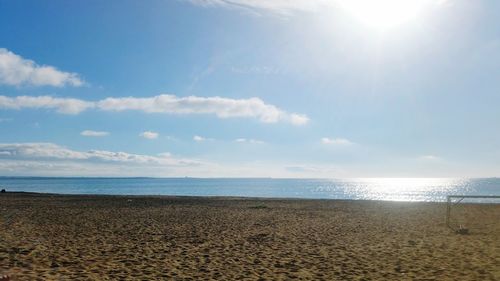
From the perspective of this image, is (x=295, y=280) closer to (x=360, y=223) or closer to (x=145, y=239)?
(x=145, y=239)

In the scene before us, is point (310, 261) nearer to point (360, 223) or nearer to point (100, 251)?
point (100, 251)

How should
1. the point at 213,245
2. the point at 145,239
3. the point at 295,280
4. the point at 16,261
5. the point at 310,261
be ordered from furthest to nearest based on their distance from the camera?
the point at 145,239
the point at 213,245
the point at 310,261
the point at 16,261
the point at 295,280

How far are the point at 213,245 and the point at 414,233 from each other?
943cm

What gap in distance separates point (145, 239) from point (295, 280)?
832 centimetres

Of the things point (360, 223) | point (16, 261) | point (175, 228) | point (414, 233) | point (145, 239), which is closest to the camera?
point (16, 261)

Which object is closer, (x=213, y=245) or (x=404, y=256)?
(x=404, y=256)

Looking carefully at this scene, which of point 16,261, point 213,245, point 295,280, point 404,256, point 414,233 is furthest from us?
point 414,233

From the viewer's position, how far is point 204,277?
34.7ft

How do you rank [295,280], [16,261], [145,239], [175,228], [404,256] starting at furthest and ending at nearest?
1. [175,228]
2. [145,239]
3. [404,256]
4. [16,261]
5. [295,280]

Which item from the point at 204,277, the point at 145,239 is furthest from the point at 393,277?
the point at 145,239

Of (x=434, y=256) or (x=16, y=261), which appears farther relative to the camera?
(x=434, y=256)

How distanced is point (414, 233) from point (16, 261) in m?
15.6

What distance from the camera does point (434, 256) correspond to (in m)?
13.5

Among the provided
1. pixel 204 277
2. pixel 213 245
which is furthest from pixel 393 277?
pixel 213 245
